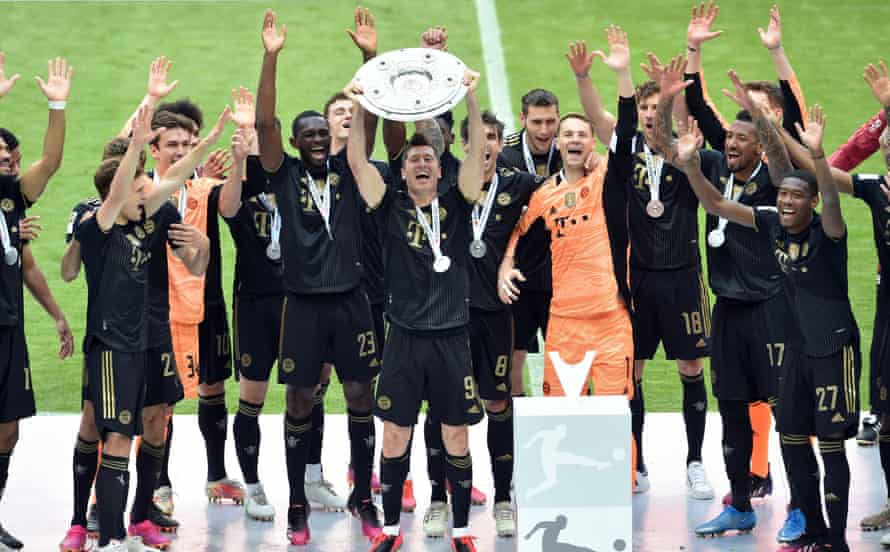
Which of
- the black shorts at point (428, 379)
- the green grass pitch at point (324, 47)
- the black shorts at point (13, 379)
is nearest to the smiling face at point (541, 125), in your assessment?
the black shorts at point (428, 379)

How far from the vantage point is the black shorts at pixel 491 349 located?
8.37 metres

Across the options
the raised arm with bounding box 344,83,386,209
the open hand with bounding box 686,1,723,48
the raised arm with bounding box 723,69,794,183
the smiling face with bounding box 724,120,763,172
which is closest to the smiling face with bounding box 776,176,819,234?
the raised arm with bounding box 723,69,794,183

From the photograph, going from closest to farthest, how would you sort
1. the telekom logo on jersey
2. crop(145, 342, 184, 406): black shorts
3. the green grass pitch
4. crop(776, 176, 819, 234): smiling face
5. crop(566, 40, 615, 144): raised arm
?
the telekom logo on jersey → crop(776, 176, 819, 234): smiling face → crop(145, 342, 184, 406): black shorts → crop(566, 40, 615, 144): raised arm → the green grass pitch

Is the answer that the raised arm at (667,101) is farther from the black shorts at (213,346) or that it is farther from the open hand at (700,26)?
the black shorts at (213,346)

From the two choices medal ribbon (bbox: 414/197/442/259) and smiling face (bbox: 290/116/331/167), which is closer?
medal ribbon (bbox: 414/197/442/259)

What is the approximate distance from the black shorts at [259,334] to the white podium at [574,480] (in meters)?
2.08

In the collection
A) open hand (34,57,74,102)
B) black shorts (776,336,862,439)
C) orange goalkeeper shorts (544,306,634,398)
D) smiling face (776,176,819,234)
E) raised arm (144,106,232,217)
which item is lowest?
black shorts (776,336,862,439)

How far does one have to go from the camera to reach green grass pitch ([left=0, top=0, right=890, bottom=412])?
15.8 m

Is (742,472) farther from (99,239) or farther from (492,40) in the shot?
(492,40)

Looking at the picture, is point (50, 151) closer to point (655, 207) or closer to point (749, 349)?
point (655, 207)

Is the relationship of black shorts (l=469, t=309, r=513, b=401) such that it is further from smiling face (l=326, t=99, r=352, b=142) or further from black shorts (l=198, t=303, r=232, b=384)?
black shorts (l=198, t=303, r=232, b=384)

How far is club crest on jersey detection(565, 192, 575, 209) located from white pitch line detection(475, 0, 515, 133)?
6.92 metres

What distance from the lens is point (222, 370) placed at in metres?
8.88

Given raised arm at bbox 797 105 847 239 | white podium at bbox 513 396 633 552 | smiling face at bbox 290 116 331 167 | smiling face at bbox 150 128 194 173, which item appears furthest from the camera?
smiling face at bbox 150 128 194 173
